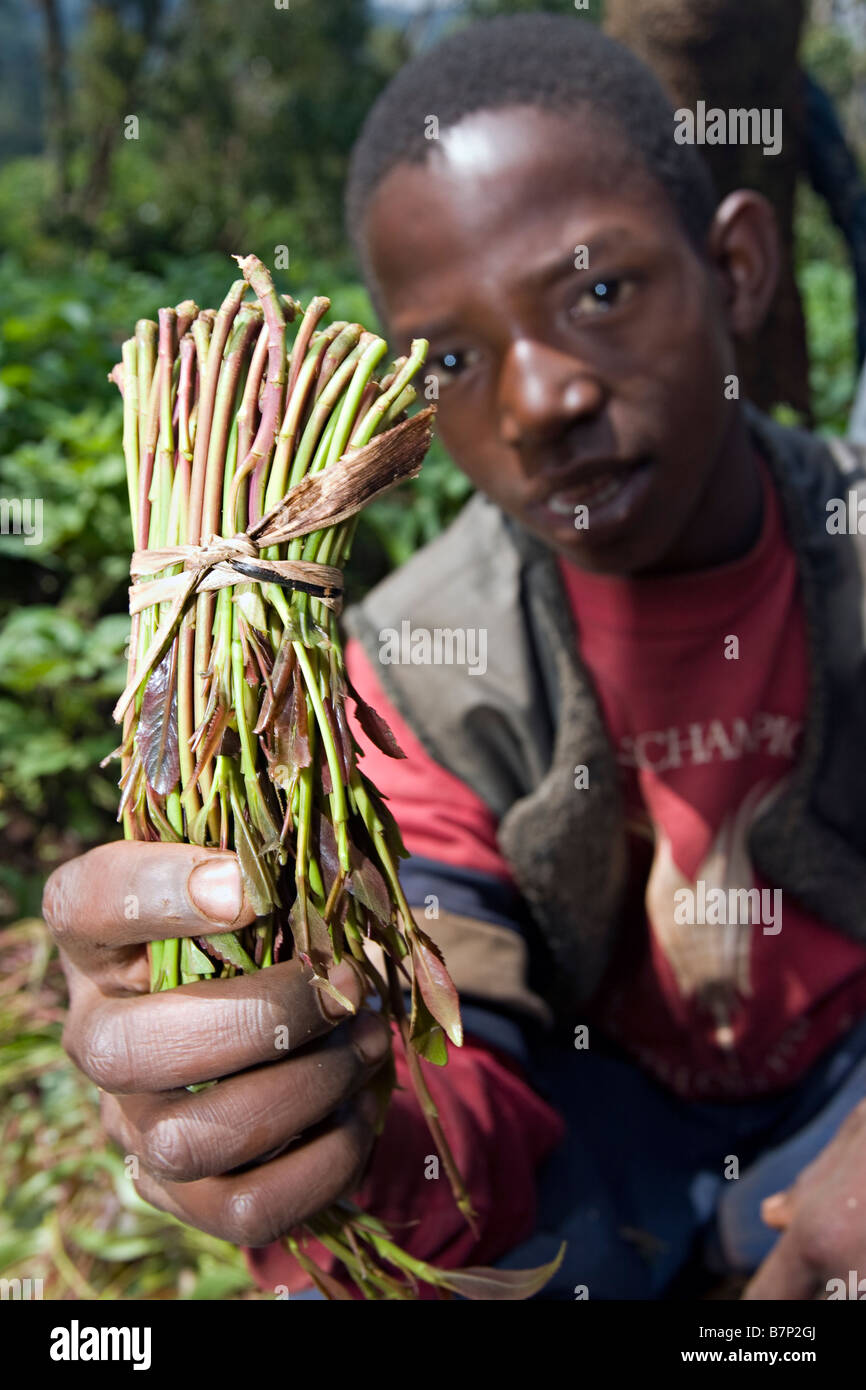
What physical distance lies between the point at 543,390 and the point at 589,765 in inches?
22.1

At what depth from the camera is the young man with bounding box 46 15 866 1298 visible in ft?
4.09

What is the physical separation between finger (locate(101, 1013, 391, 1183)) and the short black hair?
1.08 metres

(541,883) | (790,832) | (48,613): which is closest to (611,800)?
(541,883)

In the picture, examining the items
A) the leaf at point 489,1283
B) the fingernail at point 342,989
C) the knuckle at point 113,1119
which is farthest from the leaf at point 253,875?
the leaf at point 489,1283

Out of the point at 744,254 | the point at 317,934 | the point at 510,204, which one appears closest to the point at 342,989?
the point at 317,934

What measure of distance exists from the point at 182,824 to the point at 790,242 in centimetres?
285

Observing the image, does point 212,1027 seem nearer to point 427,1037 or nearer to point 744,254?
point 427,1037

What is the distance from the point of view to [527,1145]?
A: 1.48 meters

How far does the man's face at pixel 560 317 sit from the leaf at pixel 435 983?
618 mm

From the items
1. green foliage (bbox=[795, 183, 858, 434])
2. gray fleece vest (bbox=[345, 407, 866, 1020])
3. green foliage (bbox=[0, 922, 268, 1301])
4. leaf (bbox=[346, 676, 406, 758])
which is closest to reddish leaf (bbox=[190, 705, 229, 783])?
leaf (bbox=[346, 676, 406, 758])

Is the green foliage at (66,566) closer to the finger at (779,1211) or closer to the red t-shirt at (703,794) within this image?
the red t-shirt at (703,794)

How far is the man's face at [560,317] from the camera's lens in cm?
129

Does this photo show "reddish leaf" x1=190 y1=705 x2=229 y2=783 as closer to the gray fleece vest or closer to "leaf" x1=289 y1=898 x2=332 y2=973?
"leaf" x1=289 y1=898 x2=332 y2=973

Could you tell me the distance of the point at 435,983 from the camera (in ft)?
3.17
